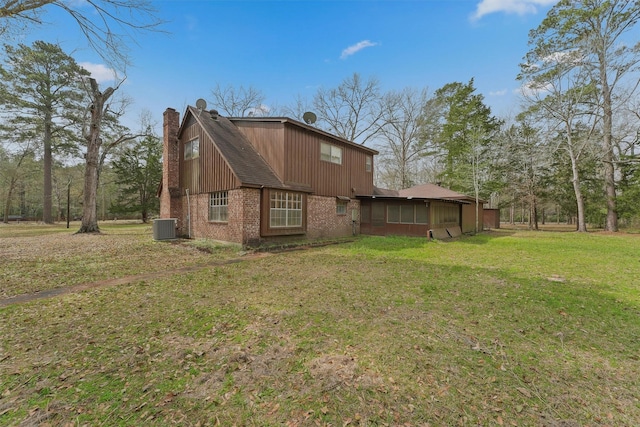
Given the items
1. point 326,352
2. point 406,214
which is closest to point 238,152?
point 406,214

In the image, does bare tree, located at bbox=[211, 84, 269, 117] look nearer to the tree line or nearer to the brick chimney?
the tree line

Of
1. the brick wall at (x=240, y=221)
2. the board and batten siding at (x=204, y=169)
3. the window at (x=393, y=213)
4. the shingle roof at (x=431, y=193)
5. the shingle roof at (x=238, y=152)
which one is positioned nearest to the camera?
the brick wall at (x=240, y=221)

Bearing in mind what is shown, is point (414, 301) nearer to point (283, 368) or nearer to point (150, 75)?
point (283, 368)

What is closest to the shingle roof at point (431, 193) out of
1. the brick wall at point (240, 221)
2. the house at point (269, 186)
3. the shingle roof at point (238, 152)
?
the house at point (269, 186)

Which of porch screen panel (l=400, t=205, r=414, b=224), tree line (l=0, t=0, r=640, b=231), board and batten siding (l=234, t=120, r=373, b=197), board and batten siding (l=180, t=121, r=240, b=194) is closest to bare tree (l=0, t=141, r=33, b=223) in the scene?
tree line (l=0, t=0, r=640, b=231)

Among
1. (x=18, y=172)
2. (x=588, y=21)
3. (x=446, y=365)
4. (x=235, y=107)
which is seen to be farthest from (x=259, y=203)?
(x=18, y=172)

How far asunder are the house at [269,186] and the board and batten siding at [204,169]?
45 millimetres

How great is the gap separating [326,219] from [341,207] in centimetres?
168

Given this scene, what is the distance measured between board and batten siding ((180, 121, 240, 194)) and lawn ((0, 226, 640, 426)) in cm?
607

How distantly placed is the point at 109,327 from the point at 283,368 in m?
2.83

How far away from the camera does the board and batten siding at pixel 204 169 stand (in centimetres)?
1169

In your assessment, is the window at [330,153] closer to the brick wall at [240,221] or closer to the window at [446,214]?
the brick wall at [240,221]

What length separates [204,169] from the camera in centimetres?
1295

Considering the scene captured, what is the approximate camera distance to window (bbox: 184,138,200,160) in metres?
13.5
